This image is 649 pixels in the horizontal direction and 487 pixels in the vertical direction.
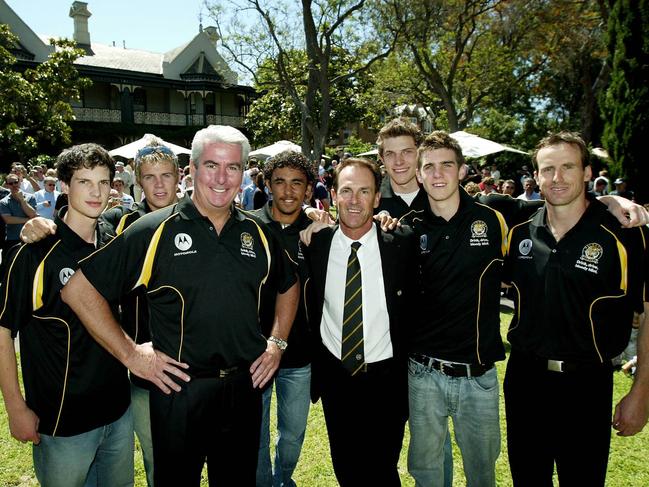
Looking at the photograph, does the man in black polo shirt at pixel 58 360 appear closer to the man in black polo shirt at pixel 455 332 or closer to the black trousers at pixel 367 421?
the black trousers at pixel 367 421

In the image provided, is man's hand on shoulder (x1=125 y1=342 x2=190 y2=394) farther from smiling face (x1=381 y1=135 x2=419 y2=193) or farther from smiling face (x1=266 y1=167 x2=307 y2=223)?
smiling face (x1=381 y1=135 x2=419 y2=193)

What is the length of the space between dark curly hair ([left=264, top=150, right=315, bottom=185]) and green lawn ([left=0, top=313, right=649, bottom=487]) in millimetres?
2561

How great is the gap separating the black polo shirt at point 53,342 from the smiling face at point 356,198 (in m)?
1.63

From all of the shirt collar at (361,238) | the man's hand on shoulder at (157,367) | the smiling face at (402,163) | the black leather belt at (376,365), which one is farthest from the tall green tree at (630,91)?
the man's hand on shoulder at (157,367)

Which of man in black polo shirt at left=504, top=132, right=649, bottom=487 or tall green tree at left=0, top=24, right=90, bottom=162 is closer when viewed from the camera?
man in black polo shirt at left=504, top=132, right=649, bottom=487

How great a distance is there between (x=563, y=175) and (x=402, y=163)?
1.50 m

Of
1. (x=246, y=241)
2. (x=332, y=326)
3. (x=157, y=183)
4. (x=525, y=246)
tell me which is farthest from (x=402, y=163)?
(x=157, y=183)

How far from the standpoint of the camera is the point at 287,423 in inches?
146

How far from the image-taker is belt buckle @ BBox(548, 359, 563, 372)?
2.99m

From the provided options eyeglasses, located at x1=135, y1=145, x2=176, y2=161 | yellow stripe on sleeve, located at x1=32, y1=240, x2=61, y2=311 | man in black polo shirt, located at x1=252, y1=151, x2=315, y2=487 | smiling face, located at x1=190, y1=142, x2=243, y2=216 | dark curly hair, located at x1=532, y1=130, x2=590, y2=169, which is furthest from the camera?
eyeglasses, located at x1=135, y1=145, x2=176, y2=161

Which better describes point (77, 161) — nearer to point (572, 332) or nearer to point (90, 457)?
point (90, 457)

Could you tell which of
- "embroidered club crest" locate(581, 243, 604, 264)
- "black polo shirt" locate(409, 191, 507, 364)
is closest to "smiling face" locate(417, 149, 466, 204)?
"black polo shirt" locate(409, 191, 507, 364)

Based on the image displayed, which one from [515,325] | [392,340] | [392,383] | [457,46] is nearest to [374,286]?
[392,340]

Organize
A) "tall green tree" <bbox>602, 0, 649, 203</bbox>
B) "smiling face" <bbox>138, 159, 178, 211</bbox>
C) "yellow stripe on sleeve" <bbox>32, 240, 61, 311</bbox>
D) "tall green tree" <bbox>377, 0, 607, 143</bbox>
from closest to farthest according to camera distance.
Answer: "yellow stripe on sleeve" <bbox>32, 240, 61, 311</bbox> → "smiling face" <bbox>138, 159, 178, 211</bbox> → "tall green tree" <bbox>602, 0, 649, 203</bbox> → "tall green tree" <bbox>377, 0, 607, 143</bbox>
